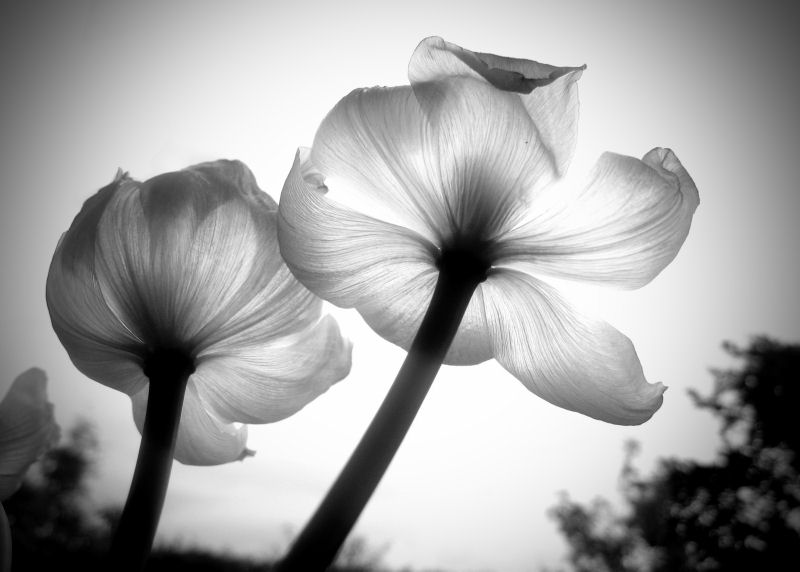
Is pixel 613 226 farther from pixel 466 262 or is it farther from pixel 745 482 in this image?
pixel 745 482

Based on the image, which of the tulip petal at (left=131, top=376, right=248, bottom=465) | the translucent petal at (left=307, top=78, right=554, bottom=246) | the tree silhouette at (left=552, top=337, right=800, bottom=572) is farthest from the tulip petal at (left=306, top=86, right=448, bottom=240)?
the tree silhouette at (left=552, top=337, right=800, bottom=572)

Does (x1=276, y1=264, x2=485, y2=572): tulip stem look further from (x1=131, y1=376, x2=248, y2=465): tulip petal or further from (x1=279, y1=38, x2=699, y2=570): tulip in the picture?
(x1=131, y1=376, x2=248, y2=465): tulip petal

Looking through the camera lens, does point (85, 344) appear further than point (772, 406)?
No

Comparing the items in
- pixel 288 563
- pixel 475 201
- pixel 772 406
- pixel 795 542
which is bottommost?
pixel 288 563

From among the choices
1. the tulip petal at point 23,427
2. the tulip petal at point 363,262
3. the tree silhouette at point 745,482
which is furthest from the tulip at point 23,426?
the tree silhouette at point 745,482

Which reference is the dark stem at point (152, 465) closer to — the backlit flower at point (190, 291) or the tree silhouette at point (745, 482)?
the backlit flower at point (190, 291)

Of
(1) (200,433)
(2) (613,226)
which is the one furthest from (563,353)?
(1) (200,433)

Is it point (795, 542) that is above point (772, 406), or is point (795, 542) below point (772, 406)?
below

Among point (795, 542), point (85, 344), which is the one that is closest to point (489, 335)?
point (85, 344)

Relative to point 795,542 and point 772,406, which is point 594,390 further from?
point 772,406
